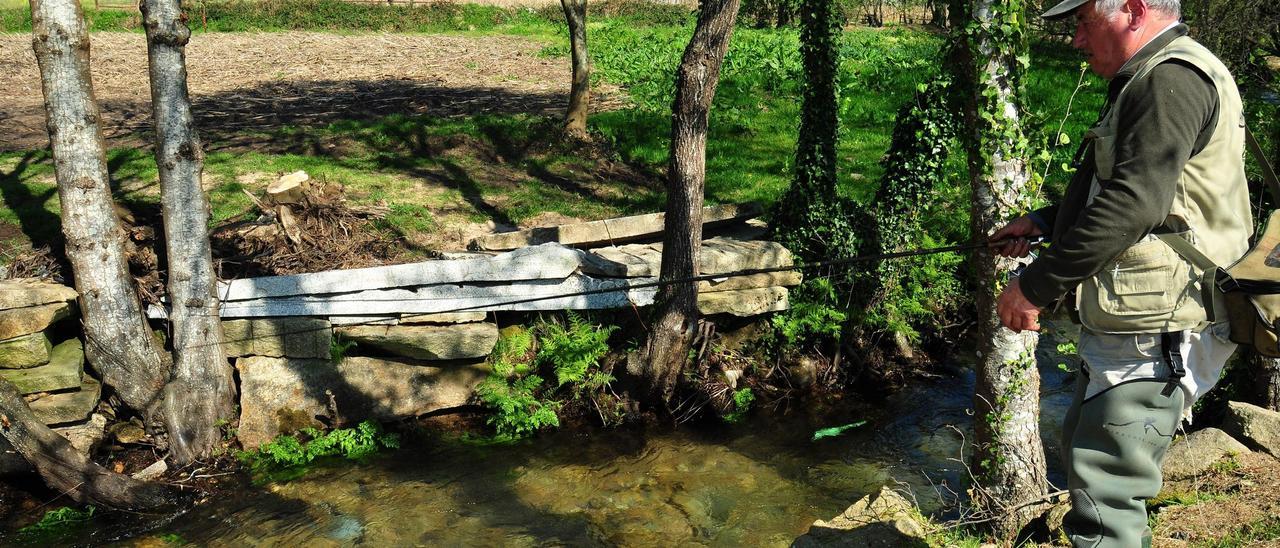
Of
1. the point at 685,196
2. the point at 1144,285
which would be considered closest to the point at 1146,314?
the point at 1144,285

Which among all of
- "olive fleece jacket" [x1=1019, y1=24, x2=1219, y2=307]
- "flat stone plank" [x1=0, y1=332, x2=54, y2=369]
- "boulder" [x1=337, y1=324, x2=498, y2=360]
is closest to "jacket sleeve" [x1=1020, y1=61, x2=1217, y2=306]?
"olive fleece jacket" [x1=1019, y1=24, x2=1219, y2=307]

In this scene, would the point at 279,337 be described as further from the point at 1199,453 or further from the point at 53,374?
the point at 1199,453

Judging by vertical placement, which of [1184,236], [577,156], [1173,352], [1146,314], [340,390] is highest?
[1184,236]

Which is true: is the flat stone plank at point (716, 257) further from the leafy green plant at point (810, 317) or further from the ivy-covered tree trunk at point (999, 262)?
the ivy-covered tree trunk at point (999, 262)

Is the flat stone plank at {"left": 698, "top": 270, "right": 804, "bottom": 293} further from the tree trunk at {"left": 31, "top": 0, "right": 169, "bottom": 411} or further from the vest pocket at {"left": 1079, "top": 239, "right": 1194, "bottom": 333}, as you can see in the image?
the vest pocket at {"left": 1079, "top": 239, "right": 1194, "bottom": 333}

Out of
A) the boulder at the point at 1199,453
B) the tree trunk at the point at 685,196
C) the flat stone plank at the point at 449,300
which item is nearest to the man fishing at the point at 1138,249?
the boulder at the point at 1199,453

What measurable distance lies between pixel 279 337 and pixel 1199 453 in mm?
6700

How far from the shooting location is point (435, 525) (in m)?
6.82

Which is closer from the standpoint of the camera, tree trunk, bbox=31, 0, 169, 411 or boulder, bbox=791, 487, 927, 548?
boulder, bbox=791, 487, 927, 548

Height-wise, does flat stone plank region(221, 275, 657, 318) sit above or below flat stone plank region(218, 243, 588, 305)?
below

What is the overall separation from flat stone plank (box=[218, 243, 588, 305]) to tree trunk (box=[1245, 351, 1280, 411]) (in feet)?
17.4

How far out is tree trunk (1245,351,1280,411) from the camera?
23.2ft

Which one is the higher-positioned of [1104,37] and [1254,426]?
[1104,37]

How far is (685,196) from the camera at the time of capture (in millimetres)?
7887
